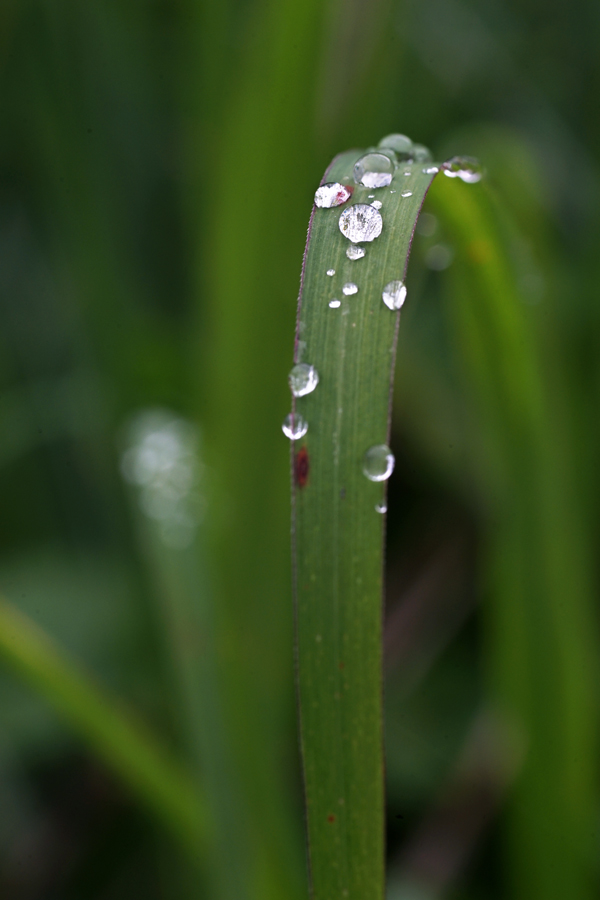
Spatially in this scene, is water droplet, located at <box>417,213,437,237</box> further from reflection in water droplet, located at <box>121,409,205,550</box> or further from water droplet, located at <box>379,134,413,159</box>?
reflection in water droplet, located at <box>121,409,205,550</box>

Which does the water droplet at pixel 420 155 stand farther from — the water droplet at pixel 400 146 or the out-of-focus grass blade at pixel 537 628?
the out-of-focus grass blade at pixel 537 628

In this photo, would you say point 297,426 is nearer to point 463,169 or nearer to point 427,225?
point 463,169

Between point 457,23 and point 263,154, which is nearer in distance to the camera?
point 263,154

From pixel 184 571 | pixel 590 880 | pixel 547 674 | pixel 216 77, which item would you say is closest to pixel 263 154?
pixel 216 77

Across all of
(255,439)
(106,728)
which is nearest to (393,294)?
(106,728)

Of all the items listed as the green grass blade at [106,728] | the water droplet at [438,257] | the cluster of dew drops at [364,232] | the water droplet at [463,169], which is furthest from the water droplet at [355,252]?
the green grass blade at [106,728]

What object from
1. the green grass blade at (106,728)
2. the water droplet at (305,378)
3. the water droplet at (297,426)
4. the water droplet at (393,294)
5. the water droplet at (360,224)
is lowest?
the green grass blade at (106,728)

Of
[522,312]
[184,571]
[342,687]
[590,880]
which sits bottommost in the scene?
[590,880]

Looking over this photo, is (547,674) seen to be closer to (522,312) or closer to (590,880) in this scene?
(590,880)
